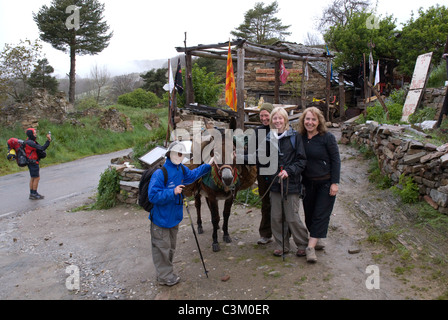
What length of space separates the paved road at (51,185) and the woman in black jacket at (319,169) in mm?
7601

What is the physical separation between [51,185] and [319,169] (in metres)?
9.86

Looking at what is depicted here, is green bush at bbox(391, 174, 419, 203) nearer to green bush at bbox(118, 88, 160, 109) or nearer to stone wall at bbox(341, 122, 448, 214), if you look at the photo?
stone wall at bbox(341, 122, 448, 214)

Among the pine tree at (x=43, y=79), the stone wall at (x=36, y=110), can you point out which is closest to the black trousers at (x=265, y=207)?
the stone wall at (x=36, y=110)

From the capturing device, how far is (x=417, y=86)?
35.7 feet

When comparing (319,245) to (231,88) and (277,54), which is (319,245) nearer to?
(231,88)

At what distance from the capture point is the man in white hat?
145 inches

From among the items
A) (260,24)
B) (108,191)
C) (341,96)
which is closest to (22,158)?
(108,191)

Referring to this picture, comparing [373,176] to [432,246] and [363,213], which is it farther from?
[432,246]

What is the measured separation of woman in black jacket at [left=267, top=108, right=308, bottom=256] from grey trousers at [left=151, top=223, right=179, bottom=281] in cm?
142

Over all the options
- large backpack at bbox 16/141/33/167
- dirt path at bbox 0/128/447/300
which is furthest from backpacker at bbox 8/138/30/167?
dirt path at bbox 0/128/447/300

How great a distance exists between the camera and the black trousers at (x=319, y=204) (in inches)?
164

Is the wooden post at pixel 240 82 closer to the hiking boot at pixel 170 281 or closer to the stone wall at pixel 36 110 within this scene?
the hiking boot at pixel 170 281

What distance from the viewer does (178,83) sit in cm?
1020
